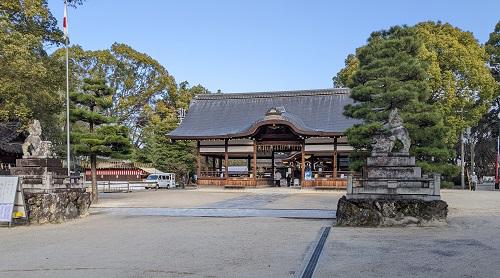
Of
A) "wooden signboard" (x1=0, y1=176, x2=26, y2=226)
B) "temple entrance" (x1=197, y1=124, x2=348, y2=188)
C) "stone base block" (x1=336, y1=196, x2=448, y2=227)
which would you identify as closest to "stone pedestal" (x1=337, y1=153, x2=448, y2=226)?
"stone base block" (x1=336, y1=196, x2=448, y2=227)

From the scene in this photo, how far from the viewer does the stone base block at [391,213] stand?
1030 centimetres

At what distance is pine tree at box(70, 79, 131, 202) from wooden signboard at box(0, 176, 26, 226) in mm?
6324

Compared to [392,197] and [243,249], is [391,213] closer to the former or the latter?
[392,197]

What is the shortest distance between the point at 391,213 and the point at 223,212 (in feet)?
18.4

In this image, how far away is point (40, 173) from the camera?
12.5 metres

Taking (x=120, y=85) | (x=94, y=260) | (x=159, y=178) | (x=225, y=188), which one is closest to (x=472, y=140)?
(x=225, y=188)

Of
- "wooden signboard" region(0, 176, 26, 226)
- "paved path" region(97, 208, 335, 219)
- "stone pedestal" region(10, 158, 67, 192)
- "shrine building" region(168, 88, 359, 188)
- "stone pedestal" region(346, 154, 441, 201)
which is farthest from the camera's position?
"shrine building" region(168, 88, 359, 188)

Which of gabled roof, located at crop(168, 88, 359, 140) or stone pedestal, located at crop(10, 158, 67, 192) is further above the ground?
gabled roof, located at crop(168, 88, 359, 140)

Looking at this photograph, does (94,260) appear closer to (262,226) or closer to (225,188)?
(262,226)

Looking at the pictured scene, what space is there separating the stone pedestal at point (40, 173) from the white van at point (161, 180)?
21452mm

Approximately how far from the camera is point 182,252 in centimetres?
750

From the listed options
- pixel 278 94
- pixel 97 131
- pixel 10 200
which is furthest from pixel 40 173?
pixel 278 94

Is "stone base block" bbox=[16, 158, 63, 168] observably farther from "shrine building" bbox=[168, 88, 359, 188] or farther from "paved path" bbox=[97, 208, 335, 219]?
"shrine building" bbox=[168, 88, 359, 188]

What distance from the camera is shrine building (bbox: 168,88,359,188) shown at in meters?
26.9
